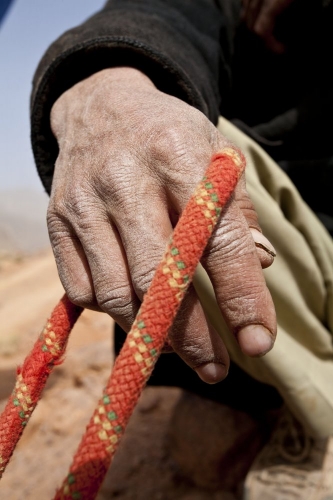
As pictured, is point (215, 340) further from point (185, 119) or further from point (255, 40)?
point (255, 40)

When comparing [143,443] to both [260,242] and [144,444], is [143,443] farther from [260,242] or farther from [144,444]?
[260,242]

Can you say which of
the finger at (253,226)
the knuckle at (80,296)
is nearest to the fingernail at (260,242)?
the finger at (253,226)

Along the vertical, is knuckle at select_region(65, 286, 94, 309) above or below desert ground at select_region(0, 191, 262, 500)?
above

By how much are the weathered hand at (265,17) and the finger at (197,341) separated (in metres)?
1.15

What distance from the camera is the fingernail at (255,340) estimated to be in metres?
0.71

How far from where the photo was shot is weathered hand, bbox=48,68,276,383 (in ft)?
2.35

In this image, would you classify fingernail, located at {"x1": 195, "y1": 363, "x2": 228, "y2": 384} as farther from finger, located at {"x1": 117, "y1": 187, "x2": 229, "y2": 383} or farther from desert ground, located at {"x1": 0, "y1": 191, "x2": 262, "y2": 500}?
desert ground, located at {"x1": 0, "y1": 191, "x2": 262, "y2": 500}

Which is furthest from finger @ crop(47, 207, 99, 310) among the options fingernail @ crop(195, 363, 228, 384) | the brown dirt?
the brown dirt

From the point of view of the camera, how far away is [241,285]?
2.31 feet

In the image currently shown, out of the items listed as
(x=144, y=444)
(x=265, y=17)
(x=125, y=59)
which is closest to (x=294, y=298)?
(x=125, y=59)

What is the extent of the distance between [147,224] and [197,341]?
21 cm

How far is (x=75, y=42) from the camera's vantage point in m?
1.13

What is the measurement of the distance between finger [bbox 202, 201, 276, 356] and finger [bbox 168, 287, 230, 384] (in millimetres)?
44

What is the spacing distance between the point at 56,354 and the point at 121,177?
35 cm
